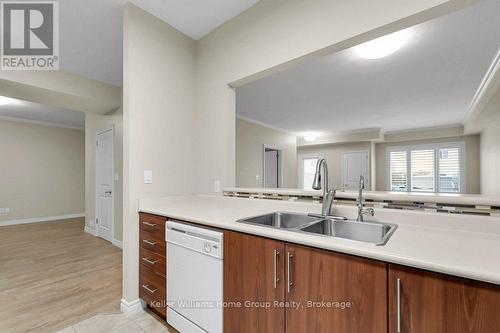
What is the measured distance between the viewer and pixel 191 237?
1.45 meters

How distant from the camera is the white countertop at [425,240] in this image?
0.75m

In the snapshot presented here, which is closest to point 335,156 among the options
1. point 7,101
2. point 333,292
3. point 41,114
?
point 333,292

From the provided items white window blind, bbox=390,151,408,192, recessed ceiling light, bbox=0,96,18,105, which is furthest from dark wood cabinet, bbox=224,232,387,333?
white window blind, bbox=390,151,408,192

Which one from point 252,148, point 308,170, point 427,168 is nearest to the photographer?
point 252,148

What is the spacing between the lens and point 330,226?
1.47m

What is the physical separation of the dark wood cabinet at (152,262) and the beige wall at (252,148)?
3057 millimetres

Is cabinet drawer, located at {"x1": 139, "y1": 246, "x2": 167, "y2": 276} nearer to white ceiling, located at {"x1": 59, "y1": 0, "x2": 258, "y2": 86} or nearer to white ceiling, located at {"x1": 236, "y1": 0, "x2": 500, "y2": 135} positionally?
white ceiling, located at {"x1": 59, "y1": 0, "x2": 258, "y2": 86}

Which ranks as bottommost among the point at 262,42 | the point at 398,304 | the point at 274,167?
the point at 398,304

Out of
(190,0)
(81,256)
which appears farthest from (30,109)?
(190,0)

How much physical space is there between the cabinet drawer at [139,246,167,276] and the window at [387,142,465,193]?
673 cm

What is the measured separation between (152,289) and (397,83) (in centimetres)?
391

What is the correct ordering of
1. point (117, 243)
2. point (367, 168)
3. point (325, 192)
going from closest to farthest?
point (325, 192)
point (117, 243)
point (367, 168)

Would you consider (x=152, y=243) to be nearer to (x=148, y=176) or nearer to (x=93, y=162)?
(x=148, y=176)

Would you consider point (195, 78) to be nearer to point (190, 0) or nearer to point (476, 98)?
point (190, 0)
